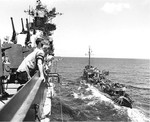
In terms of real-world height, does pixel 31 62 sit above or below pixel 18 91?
above

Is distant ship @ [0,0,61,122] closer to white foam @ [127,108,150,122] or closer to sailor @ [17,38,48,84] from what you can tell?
sailor @ [17,38,48,84]

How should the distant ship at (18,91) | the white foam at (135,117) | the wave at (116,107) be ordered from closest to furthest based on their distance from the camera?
the distant ship at (18,91) → the white foam at (135,117) → the wave at (116,107)

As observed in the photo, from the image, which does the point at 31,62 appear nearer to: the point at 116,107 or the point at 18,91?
the point at 18,91

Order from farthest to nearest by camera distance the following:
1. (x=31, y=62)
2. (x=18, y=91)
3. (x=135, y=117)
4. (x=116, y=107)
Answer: (x=116, y=107) → (x=135, y=117) → (x=31, y=62) → (x=18, y=91)

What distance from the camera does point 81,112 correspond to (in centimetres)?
2039

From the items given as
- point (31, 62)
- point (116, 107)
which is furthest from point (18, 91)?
point (116, 107)

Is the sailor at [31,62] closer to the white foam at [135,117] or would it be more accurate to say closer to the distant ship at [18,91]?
the distant ship at [18,91]

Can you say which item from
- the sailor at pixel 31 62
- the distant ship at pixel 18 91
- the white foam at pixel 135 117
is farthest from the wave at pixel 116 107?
the sailor at pixel 31 62

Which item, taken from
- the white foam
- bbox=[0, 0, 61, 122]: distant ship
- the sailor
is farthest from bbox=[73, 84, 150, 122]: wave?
the sailor

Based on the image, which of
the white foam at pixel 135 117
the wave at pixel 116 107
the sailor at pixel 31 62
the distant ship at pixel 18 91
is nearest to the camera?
the distant ship at pixel 18 91

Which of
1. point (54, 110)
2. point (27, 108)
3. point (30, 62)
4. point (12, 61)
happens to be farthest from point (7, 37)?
point (54, 110)

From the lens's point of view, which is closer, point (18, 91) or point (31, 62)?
point (18, 91)

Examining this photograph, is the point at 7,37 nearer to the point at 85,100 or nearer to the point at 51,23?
the point at 85,100

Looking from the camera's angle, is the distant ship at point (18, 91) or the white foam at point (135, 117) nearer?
the distant ship at point (18, 91)
